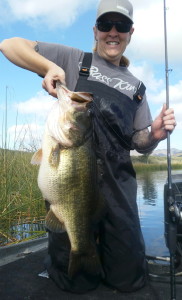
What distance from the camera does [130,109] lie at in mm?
3268

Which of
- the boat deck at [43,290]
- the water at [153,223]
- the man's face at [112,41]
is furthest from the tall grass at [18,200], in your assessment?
the man's face at [112,41]

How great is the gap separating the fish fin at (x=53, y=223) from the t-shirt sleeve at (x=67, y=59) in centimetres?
128

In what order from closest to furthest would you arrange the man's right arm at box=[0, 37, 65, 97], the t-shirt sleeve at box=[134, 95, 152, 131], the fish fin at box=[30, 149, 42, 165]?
the fish fin at box=[30, 149, 42, 165] → the man's right arm at box=[0, 37, 65, 97] → the t-shirt sleeve at box=[134, 95, 152, 131]

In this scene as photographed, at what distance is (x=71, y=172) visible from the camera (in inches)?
95.8

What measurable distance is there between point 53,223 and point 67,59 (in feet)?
5.33

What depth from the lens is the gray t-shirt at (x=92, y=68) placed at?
314cm

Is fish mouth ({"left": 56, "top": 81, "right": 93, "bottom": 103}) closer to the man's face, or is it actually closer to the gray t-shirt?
the gray t-shirt

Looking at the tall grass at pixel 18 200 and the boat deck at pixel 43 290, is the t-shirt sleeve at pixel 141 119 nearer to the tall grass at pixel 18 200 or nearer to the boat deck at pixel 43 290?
the boat deck at pixel 43 290

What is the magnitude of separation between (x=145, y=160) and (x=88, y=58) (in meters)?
31.4

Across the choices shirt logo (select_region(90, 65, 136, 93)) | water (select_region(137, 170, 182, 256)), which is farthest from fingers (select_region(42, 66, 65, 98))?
water (select_region(137, 170, 182, 256))

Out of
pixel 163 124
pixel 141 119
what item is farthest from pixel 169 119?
pixel 141 119

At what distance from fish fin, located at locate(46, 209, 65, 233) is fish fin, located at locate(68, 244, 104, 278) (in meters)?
0.21

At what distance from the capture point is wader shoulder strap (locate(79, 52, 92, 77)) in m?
3.15

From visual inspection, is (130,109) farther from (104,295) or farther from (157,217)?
(157,217)
